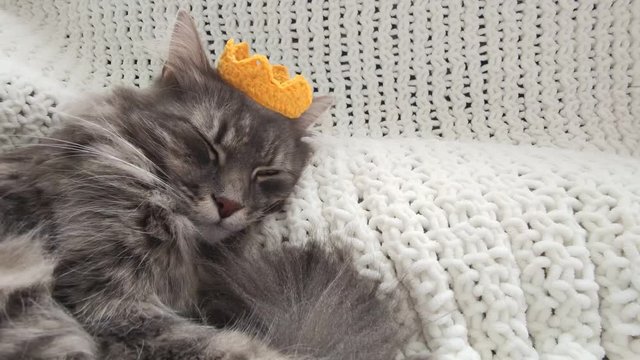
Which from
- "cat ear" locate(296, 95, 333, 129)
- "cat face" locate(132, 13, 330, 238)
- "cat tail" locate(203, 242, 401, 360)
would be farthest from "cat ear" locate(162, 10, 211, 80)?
"cat tail" locate(203, 242, 401, 360)

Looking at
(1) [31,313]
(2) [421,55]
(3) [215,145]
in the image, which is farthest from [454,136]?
(1) [31,313]

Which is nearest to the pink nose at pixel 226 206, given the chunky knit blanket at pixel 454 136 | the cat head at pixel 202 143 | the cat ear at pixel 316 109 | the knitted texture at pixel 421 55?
the cat head at pixel 202 143

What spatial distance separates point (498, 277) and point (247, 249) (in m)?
0.48

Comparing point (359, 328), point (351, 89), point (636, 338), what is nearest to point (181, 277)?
point (359, 328)

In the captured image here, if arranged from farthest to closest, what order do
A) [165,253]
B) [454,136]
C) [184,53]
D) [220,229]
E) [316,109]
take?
1. [454,136]
2. [316,109]
3. [184,53]
4. [220,229]
5. [165,253]

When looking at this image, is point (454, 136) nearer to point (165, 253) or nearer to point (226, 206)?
point (226, 206)

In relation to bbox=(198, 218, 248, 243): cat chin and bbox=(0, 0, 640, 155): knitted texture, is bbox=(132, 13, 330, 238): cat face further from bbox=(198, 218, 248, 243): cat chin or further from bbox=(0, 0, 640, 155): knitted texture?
bbox=(0, 0, 640, 155): knitted texture

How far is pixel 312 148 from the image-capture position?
4.28 feet

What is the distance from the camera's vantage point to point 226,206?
99cm

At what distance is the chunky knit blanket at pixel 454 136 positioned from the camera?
907 millimetres

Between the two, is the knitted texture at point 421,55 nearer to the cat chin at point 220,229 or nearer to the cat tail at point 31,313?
the cat chin at point 220,229

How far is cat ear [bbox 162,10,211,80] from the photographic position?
3.76 ft

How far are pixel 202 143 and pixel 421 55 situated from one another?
87cm

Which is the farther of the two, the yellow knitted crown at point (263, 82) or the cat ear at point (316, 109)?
the cat ear at point (316, 109)
